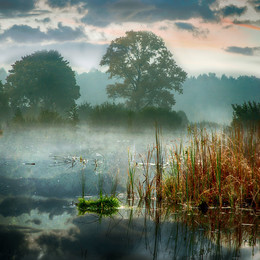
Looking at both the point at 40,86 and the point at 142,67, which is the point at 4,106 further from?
the point at 142,67

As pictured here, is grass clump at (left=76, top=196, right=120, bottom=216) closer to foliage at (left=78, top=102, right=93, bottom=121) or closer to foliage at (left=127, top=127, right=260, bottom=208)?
foliage at (left=127, top=127, right=260, bottom=208)

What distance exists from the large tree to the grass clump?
93.3ft

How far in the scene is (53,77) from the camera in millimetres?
38719

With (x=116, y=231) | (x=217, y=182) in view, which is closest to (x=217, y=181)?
(x=217, y=182)

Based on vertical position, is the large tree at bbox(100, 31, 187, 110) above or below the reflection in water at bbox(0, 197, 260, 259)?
above

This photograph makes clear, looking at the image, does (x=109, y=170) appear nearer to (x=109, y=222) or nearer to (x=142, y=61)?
(x=109, y=222)

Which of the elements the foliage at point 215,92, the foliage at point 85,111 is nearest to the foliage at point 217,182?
the foliage at point 85,111

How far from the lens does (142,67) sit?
34.5 meters

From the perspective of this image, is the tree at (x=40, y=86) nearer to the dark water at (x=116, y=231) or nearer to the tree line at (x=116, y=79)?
the tree line at (x=116, y=79)

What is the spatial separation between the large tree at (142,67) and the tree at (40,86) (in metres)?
6.18

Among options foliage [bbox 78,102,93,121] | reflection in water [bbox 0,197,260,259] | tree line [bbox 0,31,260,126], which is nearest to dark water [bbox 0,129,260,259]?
reflection in water [bbox 0,197,260,259]

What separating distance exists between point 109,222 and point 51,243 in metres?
0.92

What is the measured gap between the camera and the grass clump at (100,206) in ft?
16.6

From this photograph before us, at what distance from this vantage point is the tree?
123 ft
